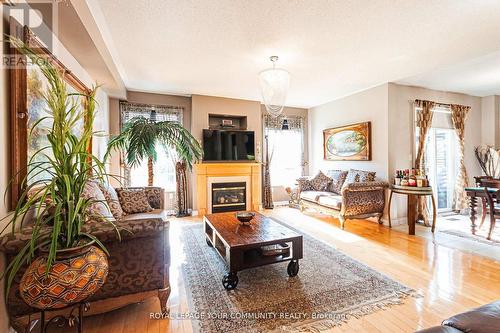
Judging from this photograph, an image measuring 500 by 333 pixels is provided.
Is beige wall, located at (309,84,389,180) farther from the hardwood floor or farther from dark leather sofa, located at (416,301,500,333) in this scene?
dark leather sofa, located at (416,301,500,333)

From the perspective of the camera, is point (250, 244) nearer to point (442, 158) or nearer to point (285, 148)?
point (285, 148)

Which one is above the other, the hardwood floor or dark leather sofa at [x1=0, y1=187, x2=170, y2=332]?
dark leather sofa at [x1=0, y1=187, x2=170, y2=332]

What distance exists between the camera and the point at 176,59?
321 centimetres

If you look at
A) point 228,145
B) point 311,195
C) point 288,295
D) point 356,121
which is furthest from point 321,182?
point 288,295

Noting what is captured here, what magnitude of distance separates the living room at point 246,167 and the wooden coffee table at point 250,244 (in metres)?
0.02

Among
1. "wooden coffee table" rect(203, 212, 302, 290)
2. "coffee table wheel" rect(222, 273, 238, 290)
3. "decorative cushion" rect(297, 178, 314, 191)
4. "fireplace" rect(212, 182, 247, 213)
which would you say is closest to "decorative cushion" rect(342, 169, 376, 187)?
"decorative cushion" rect(297, 178, 314, 191)

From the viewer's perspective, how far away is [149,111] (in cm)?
482

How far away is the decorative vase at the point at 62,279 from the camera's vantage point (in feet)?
3.78

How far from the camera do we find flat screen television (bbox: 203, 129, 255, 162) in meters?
4.98

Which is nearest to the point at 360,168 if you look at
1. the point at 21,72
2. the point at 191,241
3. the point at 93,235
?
the point at 191,241

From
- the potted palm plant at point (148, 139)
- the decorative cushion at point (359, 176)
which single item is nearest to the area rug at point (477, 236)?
the decorative cushion at point (359, 176)

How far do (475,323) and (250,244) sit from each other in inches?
57.1

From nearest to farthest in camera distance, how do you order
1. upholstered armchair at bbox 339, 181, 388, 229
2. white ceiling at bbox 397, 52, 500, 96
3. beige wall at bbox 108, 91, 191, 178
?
white ceiling at bbox 397, 52, 500, 96 < upholstered armchair at bbox 339, 181, 388, 229 < beige wall at bbox 108, 91, 191, 178

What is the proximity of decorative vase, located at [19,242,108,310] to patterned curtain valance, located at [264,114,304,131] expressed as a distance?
4933 millimetres
